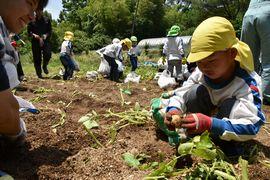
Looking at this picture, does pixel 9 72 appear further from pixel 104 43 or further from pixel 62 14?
pixel 62 14

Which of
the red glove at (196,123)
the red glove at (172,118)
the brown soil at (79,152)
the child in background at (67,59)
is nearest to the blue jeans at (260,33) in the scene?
the brown soil at (79,152)

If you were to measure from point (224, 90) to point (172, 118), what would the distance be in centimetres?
37

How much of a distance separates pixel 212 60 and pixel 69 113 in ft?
4.87

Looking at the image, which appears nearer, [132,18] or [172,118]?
[172,118]

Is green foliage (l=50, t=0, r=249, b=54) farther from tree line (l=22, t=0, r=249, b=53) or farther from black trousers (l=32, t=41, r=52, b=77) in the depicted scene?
black trousers (l=32, t=41, r=52, b=77)

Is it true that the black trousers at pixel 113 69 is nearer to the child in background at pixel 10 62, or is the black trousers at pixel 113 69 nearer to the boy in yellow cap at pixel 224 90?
the boy in yellow cap at pixel 224 90

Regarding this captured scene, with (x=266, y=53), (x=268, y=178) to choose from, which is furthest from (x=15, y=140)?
(x=266, y=53)

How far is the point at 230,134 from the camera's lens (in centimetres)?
176

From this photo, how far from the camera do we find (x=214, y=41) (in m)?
1.81

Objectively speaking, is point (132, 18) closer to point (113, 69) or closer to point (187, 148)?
point (113, 69)

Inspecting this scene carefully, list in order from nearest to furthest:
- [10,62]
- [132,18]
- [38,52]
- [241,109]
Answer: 1. [10,62]
2. [241,109]
3. [38,52]
4. [132,18]

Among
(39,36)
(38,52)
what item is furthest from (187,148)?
(38,52)

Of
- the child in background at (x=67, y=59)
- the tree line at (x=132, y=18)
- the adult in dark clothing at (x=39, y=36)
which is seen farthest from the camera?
the tree line at (x=132, y=18)

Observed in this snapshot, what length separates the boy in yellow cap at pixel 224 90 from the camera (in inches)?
69.1
